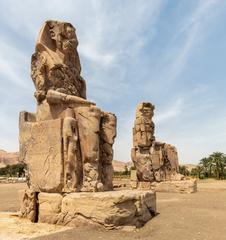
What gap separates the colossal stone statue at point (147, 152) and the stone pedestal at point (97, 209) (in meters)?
7.57

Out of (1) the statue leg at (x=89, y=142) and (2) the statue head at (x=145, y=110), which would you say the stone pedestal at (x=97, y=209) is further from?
(2) the statue head at (x=145, y=110)

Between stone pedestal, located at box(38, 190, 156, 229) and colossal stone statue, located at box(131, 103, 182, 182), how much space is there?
7.57m

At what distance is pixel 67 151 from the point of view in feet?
18.9

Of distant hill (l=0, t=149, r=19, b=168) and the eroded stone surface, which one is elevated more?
distant hill (l=0, t=149, r=19, b=168)

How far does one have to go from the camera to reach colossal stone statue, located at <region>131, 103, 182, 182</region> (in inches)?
523

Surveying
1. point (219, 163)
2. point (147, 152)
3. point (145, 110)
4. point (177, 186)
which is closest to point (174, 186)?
point (177, 186)

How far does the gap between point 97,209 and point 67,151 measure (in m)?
1.35

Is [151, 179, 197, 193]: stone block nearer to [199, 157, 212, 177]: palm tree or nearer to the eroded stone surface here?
the eroded stone surface

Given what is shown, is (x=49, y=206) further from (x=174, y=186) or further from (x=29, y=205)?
(x=174, y=186)

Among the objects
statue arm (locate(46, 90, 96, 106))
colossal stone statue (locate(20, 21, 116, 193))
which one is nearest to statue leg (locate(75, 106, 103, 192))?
colossal stone statue (locate(20, 21, 116, 193))

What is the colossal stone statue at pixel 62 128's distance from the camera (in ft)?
18.9

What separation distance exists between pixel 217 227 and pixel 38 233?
283 centimetres

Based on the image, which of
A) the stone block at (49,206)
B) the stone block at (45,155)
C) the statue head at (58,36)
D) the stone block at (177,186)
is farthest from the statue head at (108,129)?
the stone block at (177,186)

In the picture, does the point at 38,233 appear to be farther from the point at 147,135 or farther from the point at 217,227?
the point at 147,135
